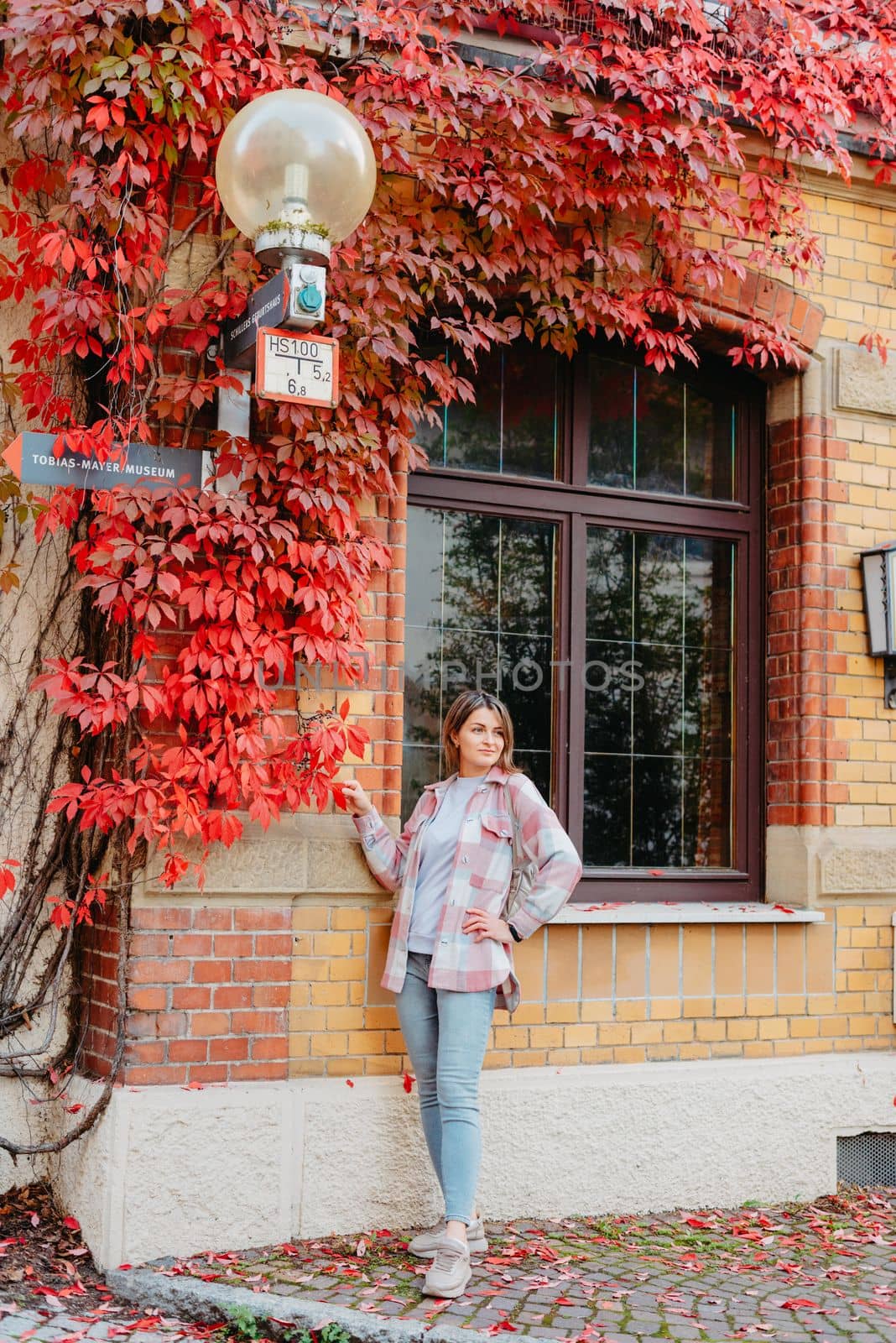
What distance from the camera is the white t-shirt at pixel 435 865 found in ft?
15.4

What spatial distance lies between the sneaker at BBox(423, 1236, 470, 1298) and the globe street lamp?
2.87 meters

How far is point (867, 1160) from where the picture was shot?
226 inches

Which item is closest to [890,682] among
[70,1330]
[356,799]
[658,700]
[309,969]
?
[658,700]

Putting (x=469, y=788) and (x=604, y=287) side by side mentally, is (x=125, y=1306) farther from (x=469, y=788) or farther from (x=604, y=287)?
(x=604, y=287)

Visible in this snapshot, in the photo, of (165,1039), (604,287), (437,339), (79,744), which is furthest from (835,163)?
(165,1039)

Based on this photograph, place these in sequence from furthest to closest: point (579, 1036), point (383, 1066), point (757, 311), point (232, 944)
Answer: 1. point (757, 311)
2. point (579, 1036)
3. point (383, 1066)
4. point (232, 944)

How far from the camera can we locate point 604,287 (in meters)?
5.46

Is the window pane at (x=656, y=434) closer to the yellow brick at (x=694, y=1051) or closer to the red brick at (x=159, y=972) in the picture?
the yellow brick at (x=694, y=1051)

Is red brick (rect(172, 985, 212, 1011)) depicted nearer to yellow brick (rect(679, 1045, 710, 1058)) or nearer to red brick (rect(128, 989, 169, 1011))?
red brick (rect(128, 989, 169, 1011))

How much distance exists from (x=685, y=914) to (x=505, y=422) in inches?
82.5

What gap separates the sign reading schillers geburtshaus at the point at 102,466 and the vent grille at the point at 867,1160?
12.3 feet

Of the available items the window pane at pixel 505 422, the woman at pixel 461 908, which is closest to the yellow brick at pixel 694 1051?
the woman at pixel 461 908

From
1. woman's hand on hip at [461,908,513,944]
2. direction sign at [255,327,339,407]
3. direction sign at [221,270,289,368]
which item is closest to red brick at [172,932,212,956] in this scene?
woman's hand on hip at [461,908,513,944]

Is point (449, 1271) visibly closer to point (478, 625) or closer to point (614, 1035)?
point (614, 1035)
